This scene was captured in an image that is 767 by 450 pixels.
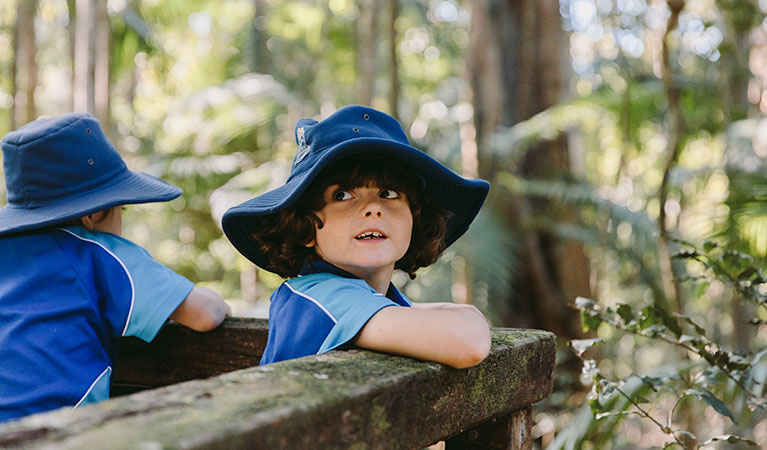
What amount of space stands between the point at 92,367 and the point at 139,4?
797 cm

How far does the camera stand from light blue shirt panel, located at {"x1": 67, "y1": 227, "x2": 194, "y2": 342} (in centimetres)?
147

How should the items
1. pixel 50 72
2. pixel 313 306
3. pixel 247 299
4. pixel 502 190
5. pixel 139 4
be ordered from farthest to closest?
pixel 50 72 < pixel 139 4 < pixel 247 299 < pixel 502 190 < pixel 313 306

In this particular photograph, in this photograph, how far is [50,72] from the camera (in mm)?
18750

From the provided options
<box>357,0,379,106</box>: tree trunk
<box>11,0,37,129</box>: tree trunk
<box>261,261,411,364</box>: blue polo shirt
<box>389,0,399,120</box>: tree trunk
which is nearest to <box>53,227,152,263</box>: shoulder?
<box>261,261,411,364</box>: blue polo shirt

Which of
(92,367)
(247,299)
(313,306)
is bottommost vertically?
(247,299)

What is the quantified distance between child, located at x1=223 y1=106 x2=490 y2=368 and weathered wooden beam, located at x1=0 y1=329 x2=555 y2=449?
10 centimetres

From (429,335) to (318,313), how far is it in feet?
0.84

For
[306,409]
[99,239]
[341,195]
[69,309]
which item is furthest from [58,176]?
[306,409]

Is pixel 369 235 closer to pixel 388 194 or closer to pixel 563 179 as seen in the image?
pixel 388 194

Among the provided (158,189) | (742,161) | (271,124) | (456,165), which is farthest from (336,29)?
(158,189)

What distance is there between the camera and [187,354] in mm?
1621

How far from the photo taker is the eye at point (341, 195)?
1.33 m

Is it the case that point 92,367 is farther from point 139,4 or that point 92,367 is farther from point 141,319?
point 139,4

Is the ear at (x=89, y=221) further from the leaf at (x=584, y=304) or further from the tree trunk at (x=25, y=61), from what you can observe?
the tree trunk at (x=25, y=61)
